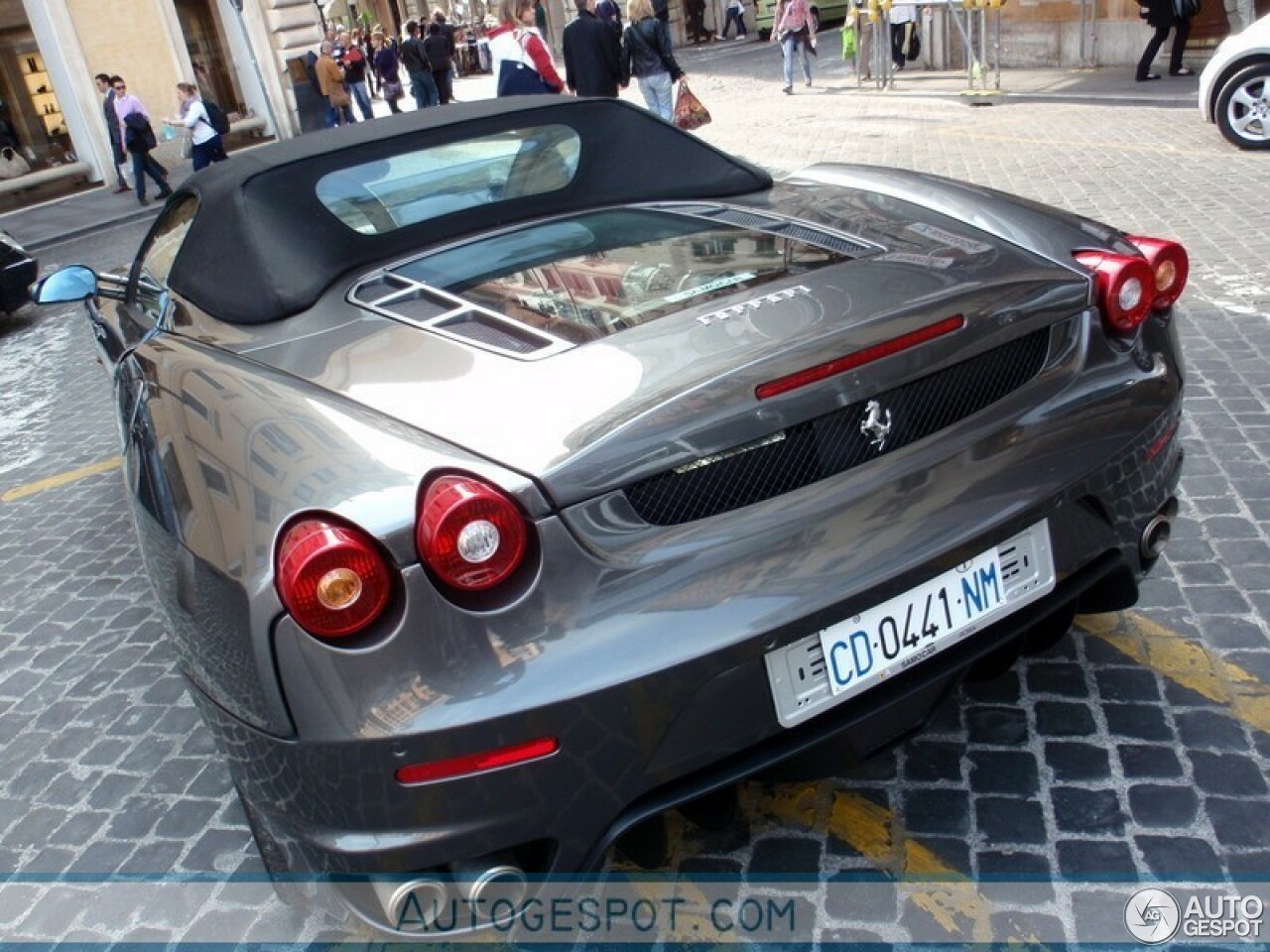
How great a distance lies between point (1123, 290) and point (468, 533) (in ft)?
4.92

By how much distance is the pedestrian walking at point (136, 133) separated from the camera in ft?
50.3

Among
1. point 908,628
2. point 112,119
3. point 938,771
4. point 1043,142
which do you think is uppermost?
point 908,628

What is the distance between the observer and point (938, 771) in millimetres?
2605

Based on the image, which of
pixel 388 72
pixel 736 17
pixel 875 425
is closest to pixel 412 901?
pixel 875 425

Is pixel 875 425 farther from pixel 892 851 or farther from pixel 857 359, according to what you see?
pixel 892 851

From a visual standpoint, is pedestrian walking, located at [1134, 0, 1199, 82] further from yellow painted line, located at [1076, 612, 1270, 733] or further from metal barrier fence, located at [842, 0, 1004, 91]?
yellow painted line, located at [1076, 612, 1270, 733]

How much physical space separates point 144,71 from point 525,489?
21.7 m

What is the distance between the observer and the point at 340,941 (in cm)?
236

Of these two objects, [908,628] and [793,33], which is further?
[793,33]

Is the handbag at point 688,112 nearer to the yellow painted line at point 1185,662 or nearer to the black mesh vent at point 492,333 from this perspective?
the yellow painted line at point 1185,662

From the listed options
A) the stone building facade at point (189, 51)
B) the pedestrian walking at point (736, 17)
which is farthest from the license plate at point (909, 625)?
the pedestrian walking at point (736, 17)

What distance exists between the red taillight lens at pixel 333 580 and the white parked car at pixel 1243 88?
353 inches

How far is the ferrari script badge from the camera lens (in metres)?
2.07

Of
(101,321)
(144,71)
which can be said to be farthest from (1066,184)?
(144,71)
